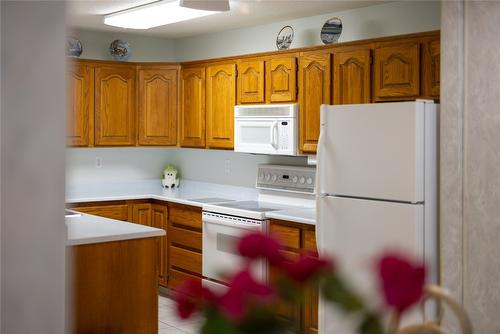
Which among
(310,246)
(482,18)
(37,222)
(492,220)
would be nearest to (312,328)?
(310,246)

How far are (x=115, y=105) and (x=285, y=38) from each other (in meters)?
1.75

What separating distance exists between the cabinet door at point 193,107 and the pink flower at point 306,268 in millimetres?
5173

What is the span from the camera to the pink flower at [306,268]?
2.46 ft

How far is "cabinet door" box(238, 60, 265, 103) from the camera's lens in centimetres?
525

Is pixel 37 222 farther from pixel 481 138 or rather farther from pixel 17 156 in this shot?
pixel 481 138

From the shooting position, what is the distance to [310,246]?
4.52 metres

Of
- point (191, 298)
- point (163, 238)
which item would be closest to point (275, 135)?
point (163, 238)

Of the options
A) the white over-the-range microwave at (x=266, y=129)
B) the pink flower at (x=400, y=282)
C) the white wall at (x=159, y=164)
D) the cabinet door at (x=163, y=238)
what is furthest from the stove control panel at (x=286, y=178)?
the pink flower at (x=400, y=282)

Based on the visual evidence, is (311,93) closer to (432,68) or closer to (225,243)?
(432,68)

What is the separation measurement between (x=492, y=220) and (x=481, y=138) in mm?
426

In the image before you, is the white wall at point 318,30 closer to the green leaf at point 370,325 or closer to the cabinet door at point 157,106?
the cabinet door at point 157,106

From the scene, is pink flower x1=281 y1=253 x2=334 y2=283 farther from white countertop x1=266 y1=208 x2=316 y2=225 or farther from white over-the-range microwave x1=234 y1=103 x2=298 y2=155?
white over-the-range microwave x1=234 y1=103 x2=298 y2=155

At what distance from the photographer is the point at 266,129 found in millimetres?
5137

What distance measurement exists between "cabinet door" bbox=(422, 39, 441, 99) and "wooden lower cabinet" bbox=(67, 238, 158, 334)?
6.11 ft
